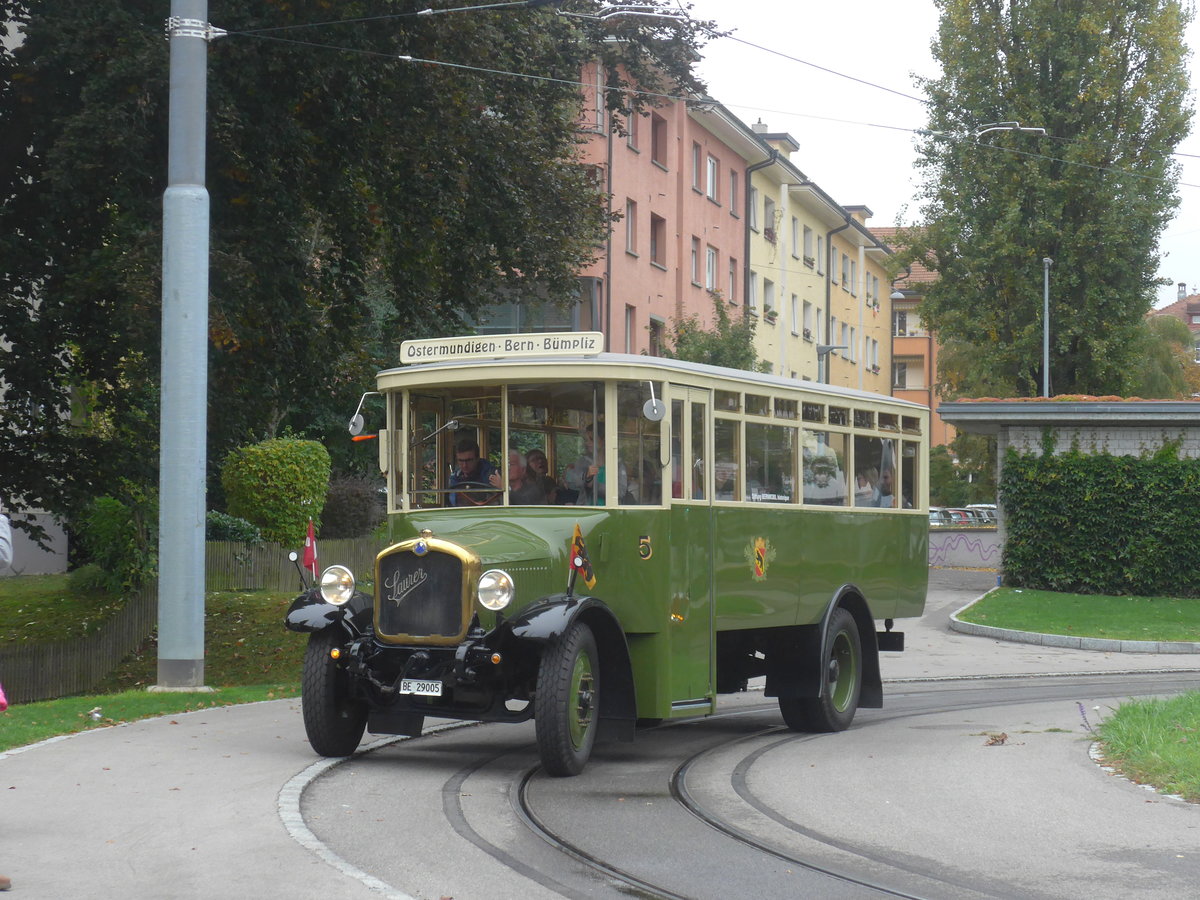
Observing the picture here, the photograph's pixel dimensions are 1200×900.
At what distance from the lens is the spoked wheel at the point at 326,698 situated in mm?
10125

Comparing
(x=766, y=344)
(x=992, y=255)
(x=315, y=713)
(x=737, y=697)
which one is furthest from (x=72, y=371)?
(x=766, y=344)

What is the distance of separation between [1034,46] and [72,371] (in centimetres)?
3271

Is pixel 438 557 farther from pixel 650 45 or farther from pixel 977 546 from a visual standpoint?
pixel 977 546

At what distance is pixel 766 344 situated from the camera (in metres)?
58.2

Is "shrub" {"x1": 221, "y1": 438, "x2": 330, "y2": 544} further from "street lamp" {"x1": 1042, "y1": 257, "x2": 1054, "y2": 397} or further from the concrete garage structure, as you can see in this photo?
"street lamp" {"x1": 1042, "y1": 257, "x2": 1054, "y2": 397}

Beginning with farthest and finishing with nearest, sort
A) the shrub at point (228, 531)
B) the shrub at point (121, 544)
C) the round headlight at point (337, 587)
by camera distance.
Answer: the shrub at point (228, 531), the shrub at point (121, 544), the round headlight at point (337, 587)

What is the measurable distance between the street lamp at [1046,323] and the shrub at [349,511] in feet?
63.5

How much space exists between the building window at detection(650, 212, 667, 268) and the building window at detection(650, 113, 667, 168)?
67.7 inches

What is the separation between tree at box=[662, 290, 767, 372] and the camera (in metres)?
39.8

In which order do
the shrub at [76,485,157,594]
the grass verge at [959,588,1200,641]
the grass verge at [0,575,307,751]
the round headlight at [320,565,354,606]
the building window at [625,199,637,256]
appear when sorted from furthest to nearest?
the building window at [625,199,637,256]
the grass verge at [959,588,1200,641]
the shrub at [76,485,157,594]
the grass verge at [0,575,307,751]
the round headlight at [320,565,354,606]


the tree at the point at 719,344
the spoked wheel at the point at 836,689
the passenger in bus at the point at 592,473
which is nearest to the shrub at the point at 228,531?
the tree at the point at 719,344

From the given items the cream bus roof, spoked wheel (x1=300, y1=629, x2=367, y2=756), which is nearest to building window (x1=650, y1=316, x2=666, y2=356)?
the cream bus roof

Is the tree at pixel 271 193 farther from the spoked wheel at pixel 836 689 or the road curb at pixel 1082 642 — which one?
the road curb at pixel 1082 642

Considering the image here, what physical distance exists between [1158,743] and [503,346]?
520cm
